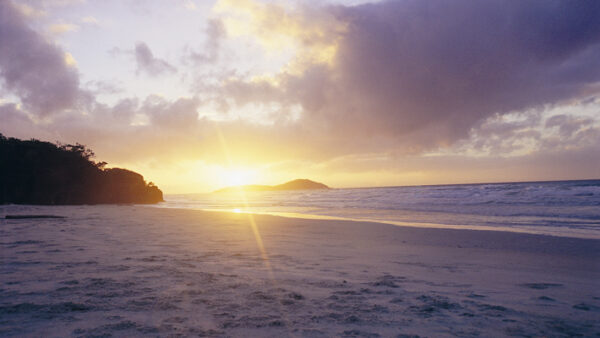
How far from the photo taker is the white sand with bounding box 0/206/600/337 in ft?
9.09

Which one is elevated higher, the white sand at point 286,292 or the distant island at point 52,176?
the distant island at point 52,176

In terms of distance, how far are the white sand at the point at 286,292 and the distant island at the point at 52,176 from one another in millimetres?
36897

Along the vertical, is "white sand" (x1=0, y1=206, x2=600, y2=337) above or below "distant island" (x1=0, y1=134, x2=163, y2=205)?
below

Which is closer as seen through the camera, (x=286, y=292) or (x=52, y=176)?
(x=286, y=292)

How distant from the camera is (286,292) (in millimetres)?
3764

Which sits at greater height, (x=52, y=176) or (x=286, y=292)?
(x=52, y=176)

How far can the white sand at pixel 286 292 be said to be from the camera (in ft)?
9.09

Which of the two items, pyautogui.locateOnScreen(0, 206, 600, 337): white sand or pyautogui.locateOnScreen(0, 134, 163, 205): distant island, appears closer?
pyautogui.locateOnScreen(0, 206, 600, 337): white sand

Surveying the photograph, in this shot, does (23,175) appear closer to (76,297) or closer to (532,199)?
(76,297)

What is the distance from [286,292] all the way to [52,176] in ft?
145

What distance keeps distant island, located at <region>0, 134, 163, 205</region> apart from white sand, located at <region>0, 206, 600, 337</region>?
121ft

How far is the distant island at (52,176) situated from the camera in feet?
111

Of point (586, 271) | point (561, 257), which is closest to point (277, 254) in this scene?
point (586, 271)

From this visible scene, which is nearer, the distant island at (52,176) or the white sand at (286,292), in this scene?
the white sand at (286,292)
